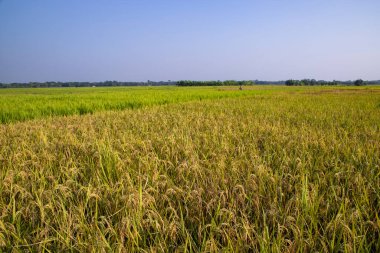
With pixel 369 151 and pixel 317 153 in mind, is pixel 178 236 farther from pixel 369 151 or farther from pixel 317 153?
pixel 369 151

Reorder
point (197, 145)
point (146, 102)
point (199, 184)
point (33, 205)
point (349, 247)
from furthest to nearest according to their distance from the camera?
point (146, 102) < point (197, 145) < point (199, 184) < point (33, 205) < point (349, 247)

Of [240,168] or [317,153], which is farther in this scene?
[317,153]

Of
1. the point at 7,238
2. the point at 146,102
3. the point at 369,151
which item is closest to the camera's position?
the point at 7,238

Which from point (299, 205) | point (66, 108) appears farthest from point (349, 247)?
point (66, 108)

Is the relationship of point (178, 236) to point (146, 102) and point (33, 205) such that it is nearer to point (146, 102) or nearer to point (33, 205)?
point (33, 205)

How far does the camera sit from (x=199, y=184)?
228cm

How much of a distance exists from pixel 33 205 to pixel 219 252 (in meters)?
1.52

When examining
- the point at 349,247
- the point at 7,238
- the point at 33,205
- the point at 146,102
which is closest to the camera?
the point at 349,247

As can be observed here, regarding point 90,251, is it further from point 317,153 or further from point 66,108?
point 66,108

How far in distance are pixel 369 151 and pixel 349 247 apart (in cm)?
252

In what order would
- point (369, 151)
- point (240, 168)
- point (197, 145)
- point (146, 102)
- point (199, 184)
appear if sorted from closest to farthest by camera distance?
point (199, 184) < point (240, 168) < point (369, 151) < point (197, 145) < point (146, 102)

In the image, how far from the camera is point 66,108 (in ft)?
37.2

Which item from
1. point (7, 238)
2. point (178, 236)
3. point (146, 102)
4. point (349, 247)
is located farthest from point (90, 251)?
point (146, 102)

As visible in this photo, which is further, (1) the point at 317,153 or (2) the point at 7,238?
(1) the point at 317,153
